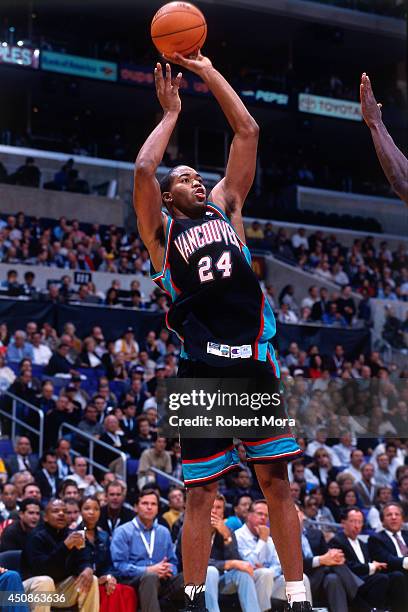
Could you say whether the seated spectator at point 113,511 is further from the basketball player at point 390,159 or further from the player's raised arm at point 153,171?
the basketball player at point 390,159

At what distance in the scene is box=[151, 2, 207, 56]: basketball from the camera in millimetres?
5434

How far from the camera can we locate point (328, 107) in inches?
1064

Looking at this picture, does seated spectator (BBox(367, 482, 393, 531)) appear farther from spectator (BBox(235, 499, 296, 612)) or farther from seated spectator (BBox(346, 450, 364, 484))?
spectator (BBox(235, 499, 296, 612))

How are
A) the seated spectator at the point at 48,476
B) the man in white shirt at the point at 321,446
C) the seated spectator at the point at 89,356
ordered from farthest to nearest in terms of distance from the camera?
the seated spectator at the point at 89,356
the man in white shirt at the point at 321,446
the seated spectator at the point at 48,476

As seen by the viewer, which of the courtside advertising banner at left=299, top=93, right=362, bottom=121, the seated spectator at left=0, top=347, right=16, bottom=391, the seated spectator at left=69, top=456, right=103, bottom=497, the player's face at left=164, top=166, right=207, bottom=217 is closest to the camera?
the player's face at left=164, top=166, right=207, bottom=217

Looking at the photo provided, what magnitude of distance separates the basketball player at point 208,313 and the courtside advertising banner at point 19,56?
1888cm

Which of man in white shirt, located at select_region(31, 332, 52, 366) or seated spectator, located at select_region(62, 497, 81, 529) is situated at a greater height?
man in white shirt, located at select_region(31, 332, 52, 366)

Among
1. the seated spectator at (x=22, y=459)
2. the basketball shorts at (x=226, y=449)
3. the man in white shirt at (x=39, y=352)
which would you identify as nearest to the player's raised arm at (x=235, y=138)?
the basketball shorts at (x=226, y=449)

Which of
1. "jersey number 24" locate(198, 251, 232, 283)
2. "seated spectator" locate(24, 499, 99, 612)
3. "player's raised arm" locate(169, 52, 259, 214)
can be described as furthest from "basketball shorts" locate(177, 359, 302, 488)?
"seated spectator" locate(24, 499, 99, 612)

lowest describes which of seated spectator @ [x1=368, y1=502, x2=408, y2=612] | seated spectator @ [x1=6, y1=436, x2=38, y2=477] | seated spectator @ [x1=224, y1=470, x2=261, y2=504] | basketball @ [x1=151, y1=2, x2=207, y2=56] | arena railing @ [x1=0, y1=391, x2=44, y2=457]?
seated spectator @ [x1=368, y1=502, x2=408, y2=612]

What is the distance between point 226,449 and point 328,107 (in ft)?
76.0

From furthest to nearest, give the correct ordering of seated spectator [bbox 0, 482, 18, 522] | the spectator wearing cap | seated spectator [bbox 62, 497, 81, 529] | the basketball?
the spectator wearing cap
seated spectator [bbox 0, 482, 18, 522]
seated spectator [bbox 62, 497, 81, 529]
the basketball

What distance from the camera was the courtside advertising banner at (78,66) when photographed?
23812 millimetres

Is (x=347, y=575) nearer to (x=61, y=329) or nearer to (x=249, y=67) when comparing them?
(x=61, y=329)
